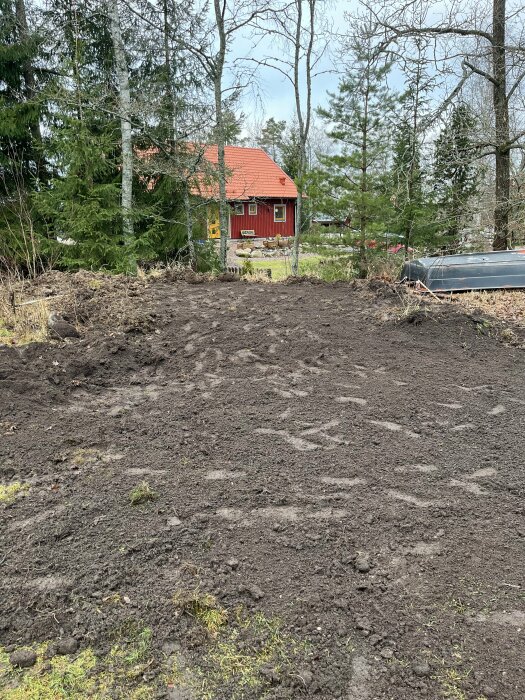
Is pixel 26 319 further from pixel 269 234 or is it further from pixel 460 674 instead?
pixel 269 234

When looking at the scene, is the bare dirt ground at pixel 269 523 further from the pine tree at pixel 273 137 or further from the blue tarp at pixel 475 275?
the pine tree at pixel 273 137

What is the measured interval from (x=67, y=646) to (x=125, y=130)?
1043 cm

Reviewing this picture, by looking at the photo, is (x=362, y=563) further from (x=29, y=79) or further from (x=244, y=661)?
(x=29, y=79)

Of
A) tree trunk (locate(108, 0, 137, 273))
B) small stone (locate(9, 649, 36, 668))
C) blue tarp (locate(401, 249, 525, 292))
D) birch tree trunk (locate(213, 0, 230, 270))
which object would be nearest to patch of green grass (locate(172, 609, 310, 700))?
small stone (locate(9, 649, 36, 668))

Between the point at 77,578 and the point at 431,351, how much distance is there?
3.85 meters

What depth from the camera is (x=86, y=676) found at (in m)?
1.50

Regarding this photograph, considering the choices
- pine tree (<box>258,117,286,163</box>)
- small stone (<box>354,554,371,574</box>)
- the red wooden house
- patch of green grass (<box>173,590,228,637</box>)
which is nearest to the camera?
patch of green grass (<box>173,590,228,637</box>)

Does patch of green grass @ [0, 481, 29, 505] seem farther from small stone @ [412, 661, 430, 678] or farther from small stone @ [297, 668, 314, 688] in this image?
small stone @ [412, 661, 430, 678]

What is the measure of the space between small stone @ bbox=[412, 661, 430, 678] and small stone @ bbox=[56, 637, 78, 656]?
107 centimetres

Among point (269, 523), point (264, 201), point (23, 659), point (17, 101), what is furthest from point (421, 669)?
point (264, 201)

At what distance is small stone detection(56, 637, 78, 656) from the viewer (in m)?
1.57

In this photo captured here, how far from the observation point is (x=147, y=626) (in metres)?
1.64

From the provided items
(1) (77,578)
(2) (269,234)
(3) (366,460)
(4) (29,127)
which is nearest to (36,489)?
(1) (77,578)

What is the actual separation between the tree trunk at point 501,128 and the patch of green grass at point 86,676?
32.5 ft
